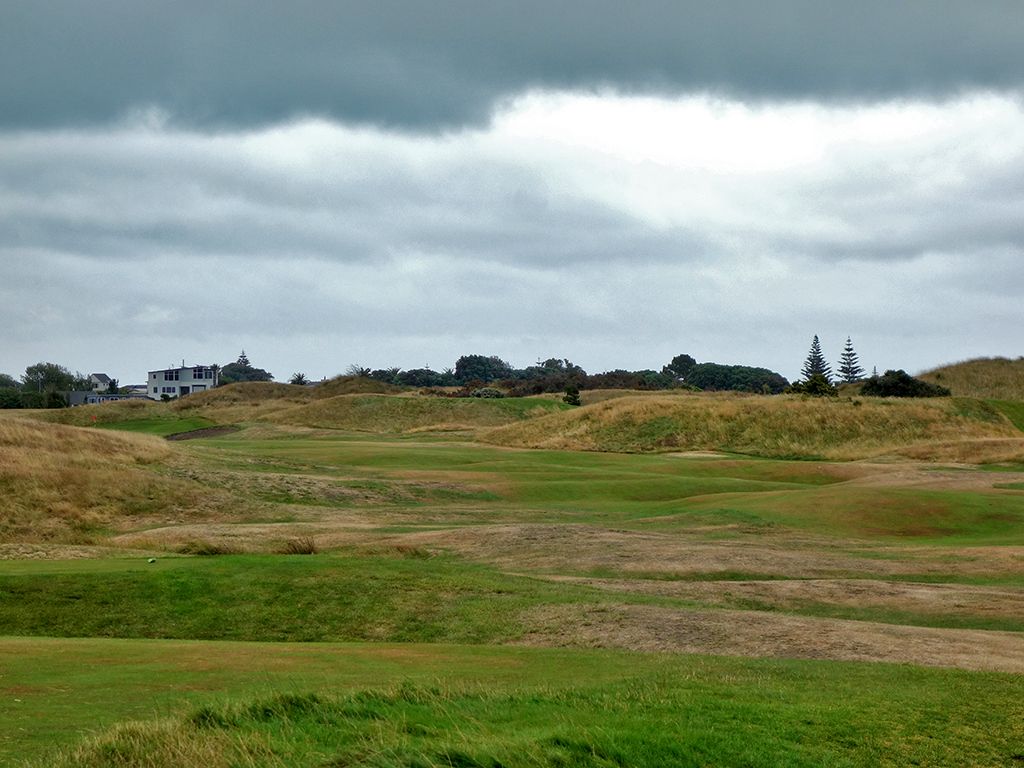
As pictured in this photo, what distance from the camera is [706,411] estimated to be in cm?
8256

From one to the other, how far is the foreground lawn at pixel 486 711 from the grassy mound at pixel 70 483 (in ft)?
82.1

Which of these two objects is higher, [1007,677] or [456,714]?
[456,714]

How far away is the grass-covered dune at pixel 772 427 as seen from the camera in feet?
250

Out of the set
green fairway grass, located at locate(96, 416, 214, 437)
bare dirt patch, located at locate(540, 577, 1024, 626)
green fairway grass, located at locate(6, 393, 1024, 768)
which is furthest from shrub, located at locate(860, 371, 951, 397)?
bare dirt patch, located at locate(540, 577, 1024, 626)

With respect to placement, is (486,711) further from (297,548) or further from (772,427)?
(772,427)

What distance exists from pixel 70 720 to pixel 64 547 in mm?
22401

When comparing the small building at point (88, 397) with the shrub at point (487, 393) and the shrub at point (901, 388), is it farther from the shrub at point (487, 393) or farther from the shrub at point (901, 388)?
the shrub at point (901, 388)

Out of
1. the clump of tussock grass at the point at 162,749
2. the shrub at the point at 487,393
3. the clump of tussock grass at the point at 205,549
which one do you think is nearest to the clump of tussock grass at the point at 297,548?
the clump of tussock grass at the point at 205,549

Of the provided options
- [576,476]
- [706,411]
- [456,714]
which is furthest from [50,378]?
[456,714]

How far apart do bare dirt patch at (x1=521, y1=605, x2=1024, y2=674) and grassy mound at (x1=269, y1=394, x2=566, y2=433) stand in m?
84.5

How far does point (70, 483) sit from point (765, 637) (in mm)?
32166

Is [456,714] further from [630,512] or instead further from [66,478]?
[66,478]

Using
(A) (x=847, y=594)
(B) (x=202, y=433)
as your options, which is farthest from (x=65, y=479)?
(B) (x=202, y=433)

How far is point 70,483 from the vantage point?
140 feet
